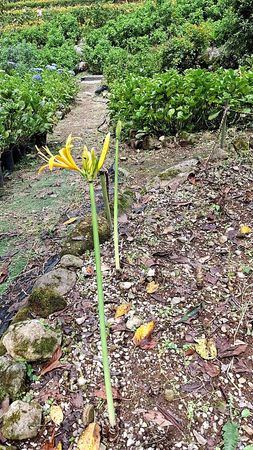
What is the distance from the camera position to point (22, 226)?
3.43 metres

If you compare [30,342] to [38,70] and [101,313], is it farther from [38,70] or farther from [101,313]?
[38,70]

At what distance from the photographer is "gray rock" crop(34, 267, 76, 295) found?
87.0 inches

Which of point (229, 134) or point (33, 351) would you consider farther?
point (229, 134)

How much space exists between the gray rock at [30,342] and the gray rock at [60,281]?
362 mm

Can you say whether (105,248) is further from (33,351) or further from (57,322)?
(33,351)

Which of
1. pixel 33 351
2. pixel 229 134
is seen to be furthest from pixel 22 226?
pixel 229 134

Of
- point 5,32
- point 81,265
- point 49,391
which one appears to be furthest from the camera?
point 5,32

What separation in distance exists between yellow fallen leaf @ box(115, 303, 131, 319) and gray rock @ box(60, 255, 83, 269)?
0.46 m

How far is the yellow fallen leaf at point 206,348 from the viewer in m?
1.77

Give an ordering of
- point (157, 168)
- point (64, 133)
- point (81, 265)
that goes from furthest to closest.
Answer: point (64, 133), point (157, 168), point (81, 265)

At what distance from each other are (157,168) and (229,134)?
836mm

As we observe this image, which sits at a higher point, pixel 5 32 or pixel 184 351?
pixel 5 32

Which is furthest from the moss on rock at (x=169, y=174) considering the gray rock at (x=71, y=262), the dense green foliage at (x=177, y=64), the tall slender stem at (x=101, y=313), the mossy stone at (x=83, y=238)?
the tall slender stem at (x=101, y=313)

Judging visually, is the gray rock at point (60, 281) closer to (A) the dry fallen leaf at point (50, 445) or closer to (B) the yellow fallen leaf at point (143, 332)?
(B) the yellow fallen leaf at point (143, 332)
